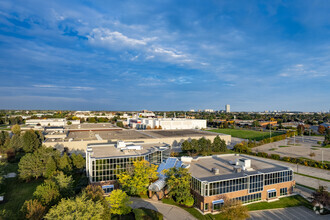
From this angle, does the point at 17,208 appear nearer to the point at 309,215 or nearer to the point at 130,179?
the point at 130,179

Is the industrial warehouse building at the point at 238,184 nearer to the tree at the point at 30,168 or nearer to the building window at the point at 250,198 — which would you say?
the building window at the point at 250,198

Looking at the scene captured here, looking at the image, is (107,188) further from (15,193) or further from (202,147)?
(202,147)

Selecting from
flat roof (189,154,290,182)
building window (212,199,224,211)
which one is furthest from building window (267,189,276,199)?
building window (212,199,224,211)

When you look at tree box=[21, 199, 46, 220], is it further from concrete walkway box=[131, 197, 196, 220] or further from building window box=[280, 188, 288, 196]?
building window box=[280, 188, 288, 196]

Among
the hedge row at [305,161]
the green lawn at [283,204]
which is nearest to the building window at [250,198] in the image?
the green lawn at [283,204]

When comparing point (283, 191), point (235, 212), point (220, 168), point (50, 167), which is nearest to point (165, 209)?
point (235, 212)

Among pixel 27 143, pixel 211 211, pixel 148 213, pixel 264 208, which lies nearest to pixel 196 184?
pixel 211 211

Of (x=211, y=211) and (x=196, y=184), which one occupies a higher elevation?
(x=196, y=184)
